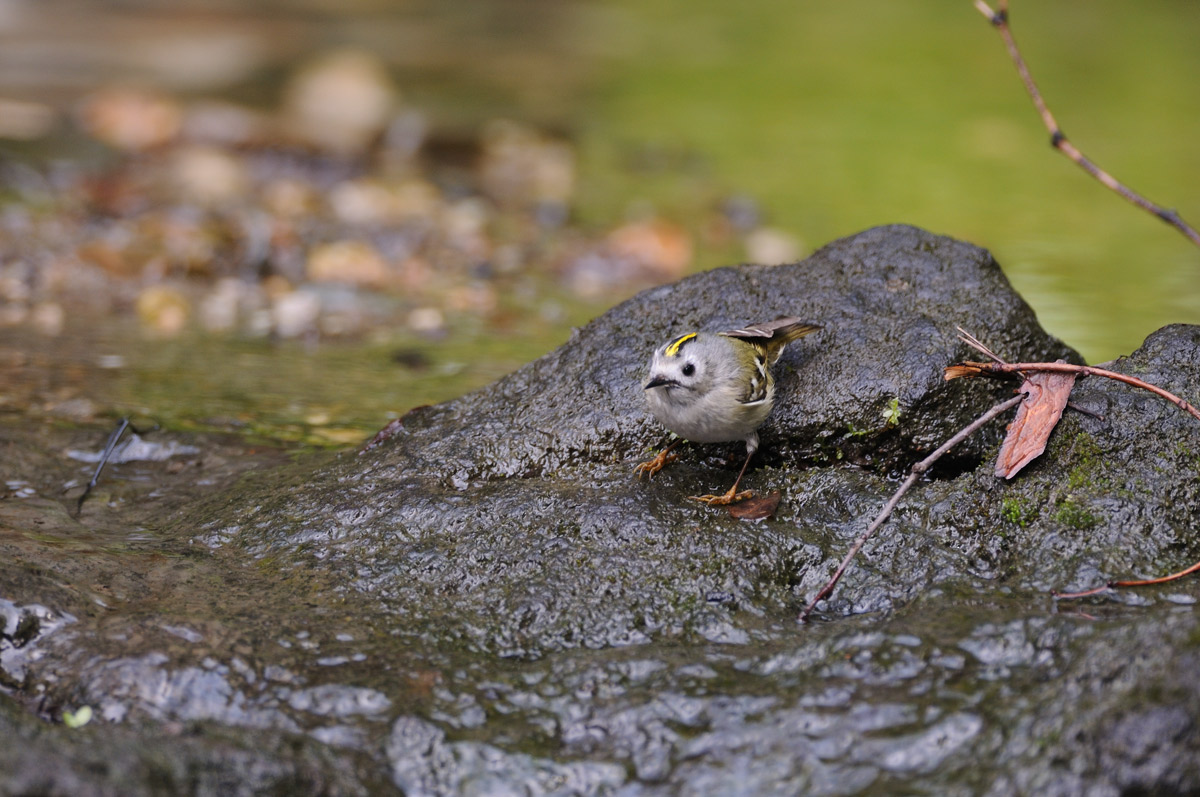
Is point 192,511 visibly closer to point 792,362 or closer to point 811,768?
point 792,362

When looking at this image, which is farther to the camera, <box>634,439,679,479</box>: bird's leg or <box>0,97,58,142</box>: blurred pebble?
<box>0,97,58,142</box>: blurred pebble

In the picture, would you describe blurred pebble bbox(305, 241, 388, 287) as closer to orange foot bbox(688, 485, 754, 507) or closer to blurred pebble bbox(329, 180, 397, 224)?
blurred pebble bbox(329, 180, 397, 224)

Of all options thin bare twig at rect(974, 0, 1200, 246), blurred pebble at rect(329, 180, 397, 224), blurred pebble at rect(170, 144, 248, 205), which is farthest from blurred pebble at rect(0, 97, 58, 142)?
thin bare twig at rect(974, 0, 1200, 246)

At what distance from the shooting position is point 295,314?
7715 mm

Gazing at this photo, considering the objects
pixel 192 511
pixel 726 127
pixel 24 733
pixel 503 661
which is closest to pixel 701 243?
pixel 726 127

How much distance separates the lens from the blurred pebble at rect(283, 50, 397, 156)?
12688 mm

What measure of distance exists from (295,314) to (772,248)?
3851 millimetres

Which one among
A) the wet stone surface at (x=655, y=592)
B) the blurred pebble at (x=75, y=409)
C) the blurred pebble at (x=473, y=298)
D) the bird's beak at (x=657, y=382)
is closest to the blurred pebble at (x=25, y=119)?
the blurred pebble at (x=473, y=298)

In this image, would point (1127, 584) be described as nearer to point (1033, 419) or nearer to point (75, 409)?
point (1033, 419)

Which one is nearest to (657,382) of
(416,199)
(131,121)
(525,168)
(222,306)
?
(222,306)

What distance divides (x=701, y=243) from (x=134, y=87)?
27.4 ft

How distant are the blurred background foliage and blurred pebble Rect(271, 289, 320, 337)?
0.77 feet

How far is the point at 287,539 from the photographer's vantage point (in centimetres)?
371

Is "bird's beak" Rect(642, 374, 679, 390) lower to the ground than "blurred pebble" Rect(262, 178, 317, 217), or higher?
lower
